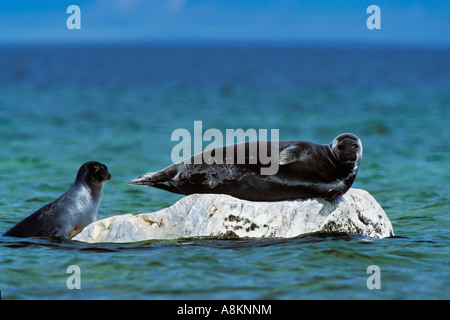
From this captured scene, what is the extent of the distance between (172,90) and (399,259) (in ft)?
132

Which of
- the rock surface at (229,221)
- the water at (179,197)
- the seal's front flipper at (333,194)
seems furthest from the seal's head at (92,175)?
the seal's front flipper at (333,194)

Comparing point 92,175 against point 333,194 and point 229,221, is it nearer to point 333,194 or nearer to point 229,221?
point 229,221

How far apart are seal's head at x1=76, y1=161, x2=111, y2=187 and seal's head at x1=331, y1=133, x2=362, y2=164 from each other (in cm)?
305

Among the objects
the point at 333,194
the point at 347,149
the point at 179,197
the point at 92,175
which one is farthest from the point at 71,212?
the point at 179,197

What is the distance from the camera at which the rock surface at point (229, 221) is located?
8.69m

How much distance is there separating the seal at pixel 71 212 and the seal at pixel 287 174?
1.13 metres

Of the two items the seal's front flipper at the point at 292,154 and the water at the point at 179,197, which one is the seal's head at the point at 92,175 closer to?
the water at the point at 179,197

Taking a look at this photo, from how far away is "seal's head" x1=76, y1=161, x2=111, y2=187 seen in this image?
31.9ft

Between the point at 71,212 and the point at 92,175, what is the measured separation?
27.7 inches

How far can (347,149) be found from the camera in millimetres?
8984

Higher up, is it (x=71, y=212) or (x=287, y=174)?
(x=287, y=174)

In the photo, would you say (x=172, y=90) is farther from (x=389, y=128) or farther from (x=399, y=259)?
(x=399, y=259)

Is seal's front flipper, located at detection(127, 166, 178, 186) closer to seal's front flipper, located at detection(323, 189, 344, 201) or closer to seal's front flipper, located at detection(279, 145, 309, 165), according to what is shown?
seal's front flipper, located at detection(279, 145, 309, 165)
